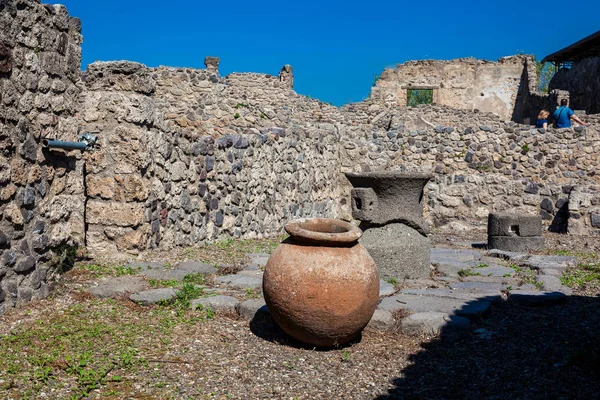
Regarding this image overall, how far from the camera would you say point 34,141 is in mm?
4668

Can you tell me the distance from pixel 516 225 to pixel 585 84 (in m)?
14.6

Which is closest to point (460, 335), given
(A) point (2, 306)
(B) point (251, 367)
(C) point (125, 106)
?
(B) point (251, 367)

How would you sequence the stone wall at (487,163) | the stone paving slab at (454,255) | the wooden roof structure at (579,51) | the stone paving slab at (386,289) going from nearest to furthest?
1. the stone paving slab at (386,289)
2. the stone paving slab at (454,255)
3. the stone wall at (487,163)
4. the wooden roof structure at (579,51)

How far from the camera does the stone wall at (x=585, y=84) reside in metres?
20.2

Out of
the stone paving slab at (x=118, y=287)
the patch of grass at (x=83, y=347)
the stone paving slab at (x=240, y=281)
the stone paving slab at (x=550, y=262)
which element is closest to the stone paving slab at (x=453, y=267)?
the stone paving slab at (x=550, y=262)

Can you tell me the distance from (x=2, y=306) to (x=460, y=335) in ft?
11.0

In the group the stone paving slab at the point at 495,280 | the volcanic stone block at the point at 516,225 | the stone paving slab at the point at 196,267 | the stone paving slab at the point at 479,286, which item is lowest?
the stone paving slab at the point at 479,286

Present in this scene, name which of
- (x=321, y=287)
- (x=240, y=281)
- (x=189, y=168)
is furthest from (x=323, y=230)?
(x=189, y=168)

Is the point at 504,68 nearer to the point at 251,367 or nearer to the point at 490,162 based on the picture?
the point at 490,162

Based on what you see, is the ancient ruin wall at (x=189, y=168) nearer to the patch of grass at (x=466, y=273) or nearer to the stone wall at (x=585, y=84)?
the patch of grass at (x=466, y=273)

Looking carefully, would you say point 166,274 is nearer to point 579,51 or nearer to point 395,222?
point 395,222

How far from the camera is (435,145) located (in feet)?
40.3

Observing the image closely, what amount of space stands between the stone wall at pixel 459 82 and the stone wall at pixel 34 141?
20.6m

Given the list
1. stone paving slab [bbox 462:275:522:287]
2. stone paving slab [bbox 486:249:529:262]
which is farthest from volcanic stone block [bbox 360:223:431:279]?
stone paving slab [bbox 486:249:529:262]
